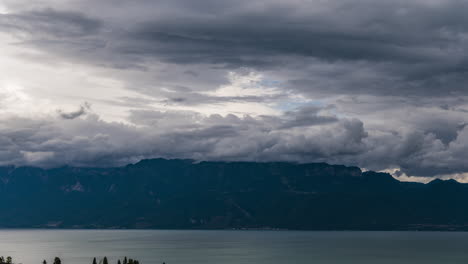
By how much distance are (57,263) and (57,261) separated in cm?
124

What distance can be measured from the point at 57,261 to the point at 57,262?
3.03 ft

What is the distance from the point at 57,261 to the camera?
196750 millimetres

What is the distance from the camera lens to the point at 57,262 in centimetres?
19588

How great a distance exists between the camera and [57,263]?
196m

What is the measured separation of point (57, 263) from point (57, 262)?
1.24 ft
